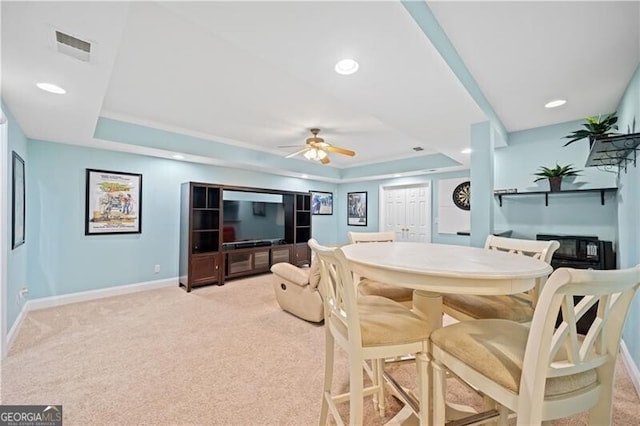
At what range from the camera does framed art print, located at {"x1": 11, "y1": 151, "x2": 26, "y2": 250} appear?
2.58 meters

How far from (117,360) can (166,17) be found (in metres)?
2.52

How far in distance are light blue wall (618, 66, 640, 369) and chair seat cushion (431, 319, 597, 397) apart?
170cm

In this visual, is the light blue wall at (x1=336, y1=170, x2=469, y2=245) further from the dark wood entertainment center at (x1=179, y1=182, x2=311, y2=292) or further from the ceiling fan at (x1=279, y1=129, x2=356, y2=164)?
the ceiling fan at (x1=279, y1=129, x2=356, y2=164)

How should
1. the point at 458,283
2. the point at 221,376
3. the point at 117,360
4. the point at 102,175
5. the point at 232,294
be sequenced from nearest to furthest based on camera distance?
the point at 458,283, the point at 221,376, the point at 117,360, the point at 102,175, the point at 232,294

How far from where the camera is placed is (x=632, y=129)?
2.21 metres

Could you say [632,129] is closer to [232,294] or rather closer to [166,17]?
[166,17]

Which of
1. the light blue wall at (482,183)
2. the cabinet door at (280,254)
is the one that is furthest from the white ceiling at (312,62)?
the cabinet door at (280,254)

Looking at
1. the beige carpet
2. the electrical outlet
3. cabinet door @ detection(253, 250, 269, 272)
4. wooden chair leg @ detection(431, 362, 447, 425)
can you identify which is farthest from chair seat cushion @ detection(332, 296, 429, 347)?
cabinet door @ detection(253, 250, 269, 272)

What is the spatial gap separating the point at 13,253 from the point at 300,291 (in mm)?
2756

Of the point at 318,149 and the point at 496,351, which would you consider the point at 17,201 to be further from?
the point at 496,351

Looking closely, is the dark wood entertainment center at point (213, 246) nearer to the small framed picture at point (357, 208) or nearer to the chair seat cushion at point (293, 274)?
the chair seat cushion at point (293, 274)

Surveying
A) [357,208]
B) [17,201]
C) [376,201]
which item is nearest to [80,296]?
[17,201]

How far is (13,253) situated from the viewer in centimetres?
261

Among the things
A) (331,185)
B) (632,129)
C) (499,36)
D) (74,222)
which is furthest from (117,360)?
(331,185)
